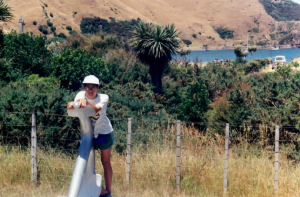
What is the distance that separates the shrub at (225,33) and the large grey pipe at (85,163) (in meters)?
143

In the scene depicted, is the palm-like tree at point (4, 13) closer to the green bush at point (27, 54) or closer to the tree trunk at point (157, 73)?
the green bush at point (27, 54)

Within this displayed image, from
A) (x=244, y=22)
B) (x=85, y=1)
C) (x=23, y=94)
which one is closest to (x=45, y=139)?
(x=23, y=94)

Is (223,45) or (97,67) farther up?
(223,45)

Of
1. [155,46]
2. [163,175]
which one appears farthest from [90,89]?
[155,46]

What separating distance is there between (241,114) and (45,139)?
670 cm

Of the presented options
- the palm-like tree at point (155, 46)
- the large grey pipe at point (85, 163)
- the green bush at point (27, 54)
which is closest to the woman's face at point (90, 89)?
the large grey pipe at point (85, 163)

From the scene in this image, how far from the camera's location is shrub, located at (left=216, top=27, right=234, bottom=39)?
14088 cm

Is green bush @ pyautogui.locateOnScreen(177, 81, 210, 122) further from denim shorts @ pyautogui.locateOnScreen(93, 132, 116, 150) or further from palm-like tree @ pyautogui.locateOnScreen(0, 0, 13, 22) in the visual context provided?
denim shorts @ pyautogui.locateOnScreen(93, 132, 116, 150)

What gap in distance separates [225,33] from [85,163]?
474 feet

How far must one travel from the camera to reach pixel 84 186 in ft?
→ 13.9

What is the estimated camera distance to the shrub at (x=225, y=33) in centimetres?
14088

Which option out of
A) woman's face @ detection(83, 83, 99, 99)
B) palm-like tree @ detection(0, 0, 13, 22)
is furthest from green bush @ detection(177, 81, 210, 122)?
woman's face @ detection(83, 83, 99, 99)

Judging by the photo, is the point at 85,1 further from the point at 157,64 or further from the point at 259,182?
the point at 259,182

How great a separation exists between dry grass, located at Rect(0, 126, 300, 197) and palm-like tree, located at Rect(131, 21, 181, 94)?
49.4 feet
